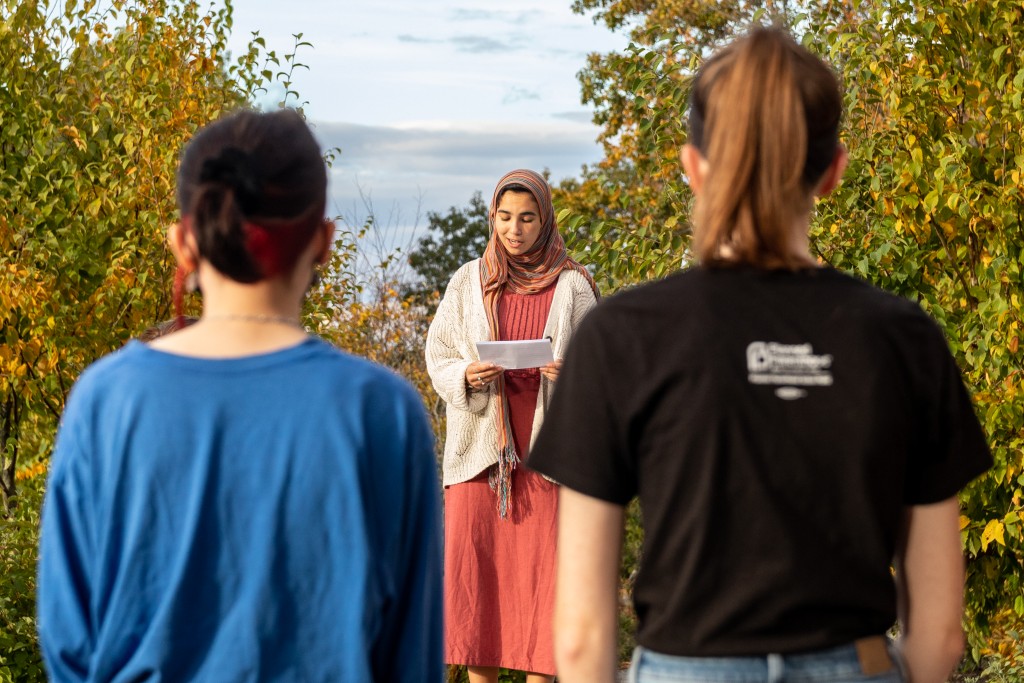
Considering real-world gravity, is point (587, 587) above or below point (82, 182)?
below

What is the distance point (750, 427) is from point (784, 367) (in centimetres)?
10

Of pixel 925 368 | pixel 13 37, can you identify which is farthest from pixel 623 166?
pixel 925 368

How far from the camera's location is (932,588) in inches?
81.8

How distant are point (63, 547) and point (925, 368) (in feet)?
4.18

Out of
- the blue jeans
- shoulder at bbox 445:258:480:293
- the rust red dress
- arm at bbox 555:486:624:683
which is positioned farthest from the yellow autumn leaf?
arm at bbox 555:486:624:683

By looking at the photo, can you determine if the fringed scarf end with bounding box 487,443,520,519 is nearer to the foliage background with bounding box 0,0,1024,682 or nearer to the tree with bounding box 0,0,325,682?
the foliage background with bounding box 0,0,1024,682

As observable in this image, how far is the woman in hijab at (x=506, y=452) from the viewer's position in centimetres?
541

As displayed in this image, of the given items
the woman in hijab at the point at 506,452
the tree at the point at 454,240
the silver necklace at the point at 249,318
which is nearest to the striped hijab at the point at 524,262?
the woman in hijab at the point at 506,452

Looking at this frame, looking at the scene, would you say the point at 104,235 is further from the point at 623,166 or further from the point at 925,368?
the point at 623,166

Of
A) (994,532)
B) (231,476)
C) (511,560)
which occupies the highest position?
(231,476)

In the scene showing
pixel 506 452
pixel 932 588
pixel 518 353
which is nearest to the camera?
pixel 932 588

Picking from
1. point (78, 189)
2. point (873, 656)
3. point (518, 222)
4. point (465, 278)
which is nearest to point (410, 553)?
point (873, 656)

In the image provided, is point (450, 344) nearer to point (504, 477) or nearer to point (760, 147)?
point (504, 477)

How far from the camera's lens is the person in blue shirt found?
6.17 ft
